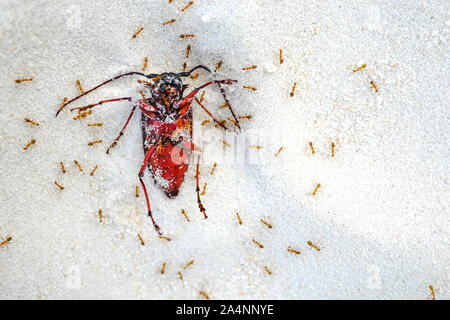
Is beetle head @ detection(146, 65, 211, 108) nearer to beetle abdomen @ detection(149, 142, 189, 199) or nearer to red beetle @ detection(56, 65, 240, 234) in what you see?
red beetle @ detection(56, 65, 240, 234)

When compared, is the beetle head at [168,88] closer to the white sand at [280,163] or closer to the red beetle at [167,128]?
the red beetle at [167,128]

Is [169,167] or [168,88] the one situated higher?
[168,88]

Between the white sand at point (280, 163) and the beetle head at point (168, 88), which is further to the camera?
the white sand at point (280, 163)

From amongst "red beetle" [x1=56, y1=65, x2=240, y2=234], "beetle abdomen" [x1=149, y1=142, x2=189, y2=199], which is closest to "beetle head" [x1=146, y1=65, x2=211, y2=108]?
"red beetle" [x1=56, y1=65, x2=240, y2=234]

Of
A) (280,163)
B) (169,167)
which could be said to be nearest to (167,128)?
(169,167)

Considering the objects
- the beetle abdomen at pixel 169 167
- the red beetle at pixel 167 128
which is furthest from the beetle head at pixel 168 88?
the beetle abdomen at pixel 169 167

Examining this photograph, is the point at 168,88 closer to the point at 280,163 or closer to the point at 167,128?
the point at 167,128

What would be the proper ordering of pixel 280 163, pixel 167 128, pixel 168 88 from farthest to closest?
pixel 280 163 < pixel 167 128 < pixel 168 88
